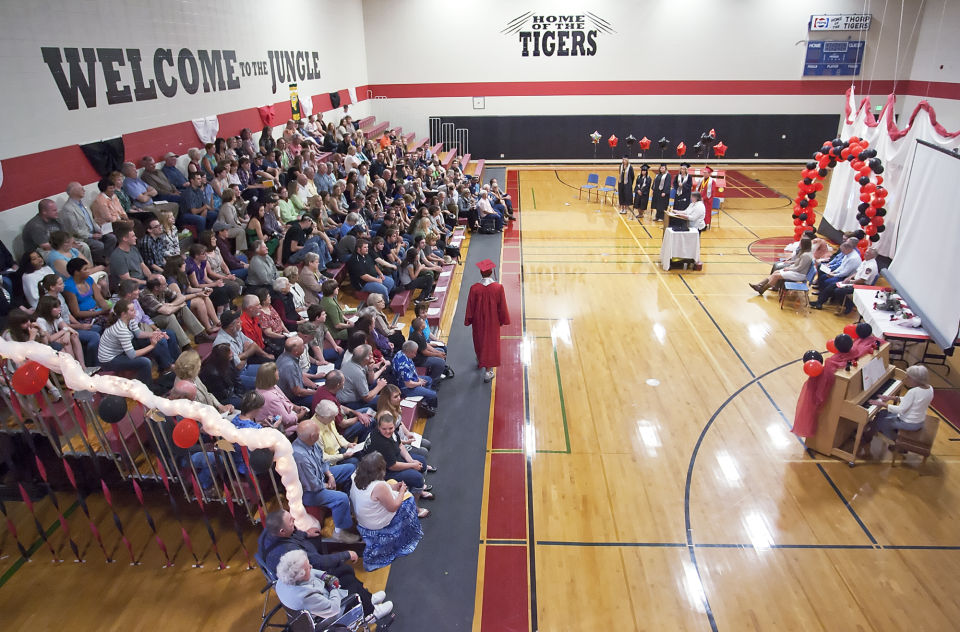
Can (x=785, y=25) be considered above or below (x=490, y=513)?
above

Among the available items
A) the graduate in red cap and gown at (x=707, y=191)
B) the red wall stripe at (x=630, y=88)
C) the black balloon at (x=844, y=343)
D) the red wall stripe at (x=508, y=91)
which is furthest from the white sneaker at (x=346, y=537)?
the red wall stripe at (x=630, y=88)

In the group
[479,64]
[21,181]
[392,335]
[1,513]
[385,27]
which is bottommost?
[1,513]

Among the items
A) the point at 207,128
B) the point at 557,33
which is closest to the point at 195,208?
the point at 207,128

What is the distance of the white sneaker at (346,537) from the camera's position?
5.00 metres

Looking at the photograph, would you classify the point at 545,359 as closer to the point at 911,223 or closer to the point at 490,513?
the point at 490,513

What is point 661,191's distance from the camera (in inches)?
607

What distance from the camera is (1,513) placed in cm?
529

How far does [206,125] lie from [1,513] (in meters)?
7.74

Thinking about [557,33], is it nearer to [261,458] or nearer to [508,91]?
[508,91]

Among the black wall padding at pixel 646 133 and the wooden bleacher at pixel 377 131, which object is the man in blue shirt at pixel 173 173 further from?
the black wall padding at pixel 646 133

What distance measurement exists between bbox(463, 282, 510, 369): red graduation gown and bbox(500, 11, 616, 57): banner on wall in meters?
16.6

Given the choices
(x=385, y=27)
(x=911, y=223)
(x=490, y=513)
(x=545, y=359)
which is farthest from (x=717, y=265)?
(x=385, y=27)

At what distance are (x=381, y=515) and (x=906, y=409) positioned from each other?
17.8 ft

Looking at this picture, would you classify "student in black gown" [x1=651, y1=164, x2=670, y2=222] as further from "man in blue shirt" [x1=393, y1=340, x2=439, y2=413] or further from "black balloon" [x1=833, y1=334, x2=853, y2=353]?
"man in blue shirt" [x1=393, y1=340, x2=439, y2=413]
